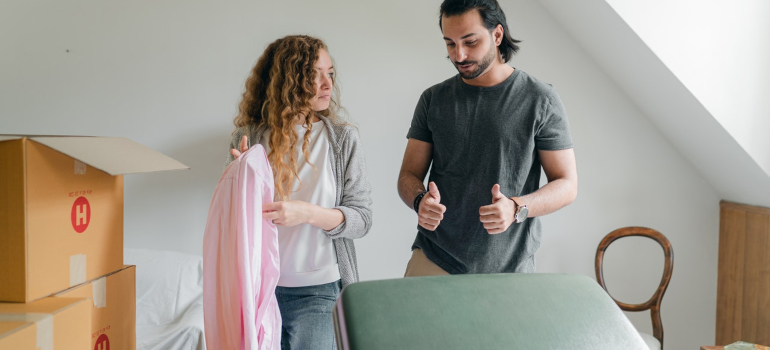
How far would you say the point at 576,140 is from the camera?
8.32ft

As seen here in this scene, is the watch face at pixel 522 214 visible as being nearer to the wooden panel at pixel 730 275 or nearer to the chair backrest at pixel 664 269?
the chair backrest at pixel 664 269

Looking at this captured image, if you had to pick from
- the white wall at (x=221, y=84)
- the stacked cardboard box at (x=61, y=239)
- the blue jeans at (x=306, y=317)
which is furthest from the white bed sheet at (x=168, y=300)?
the stacked cardboard box at (x=61, y=239)

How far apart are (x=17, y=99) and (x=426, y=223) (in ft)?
6.19

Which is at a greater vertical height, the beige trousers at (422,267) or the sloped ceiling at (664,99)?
the sloped ceiling at (664,99)

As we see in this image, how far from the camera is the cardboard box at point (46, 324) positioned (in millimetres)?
877

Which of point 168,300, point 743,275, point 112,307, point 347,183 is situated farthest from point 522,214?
point 743,275

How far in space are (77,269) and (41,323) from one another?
0.19 metres

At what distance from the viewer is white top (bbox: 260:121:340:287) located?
1.64 m

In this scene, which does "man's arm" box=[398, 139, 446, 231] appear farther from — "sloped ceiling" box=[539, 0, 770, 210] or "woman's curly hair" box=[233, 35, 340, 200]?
"sloped ceiling" box=[539, 0, 770, 210]

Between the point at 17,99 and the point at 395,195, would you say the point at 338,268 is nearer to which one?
the point at 395,195

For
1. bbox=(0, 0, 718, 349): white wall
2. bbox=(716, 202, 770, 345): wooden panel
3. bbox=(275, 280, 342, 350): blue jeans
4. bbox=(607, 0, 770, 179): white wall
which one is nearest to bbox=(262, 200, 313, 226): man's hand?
bbox=(275, 280, 342, 350): blue jeans

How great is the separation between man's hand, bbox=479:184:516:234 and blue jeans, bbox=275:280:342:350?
49cm

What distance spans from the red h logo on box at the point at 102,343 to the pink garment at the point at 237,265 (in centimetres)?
19

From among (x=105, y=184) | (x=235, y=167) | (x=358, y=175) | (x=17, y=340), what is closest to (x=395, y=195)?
(x=358, y=175)
